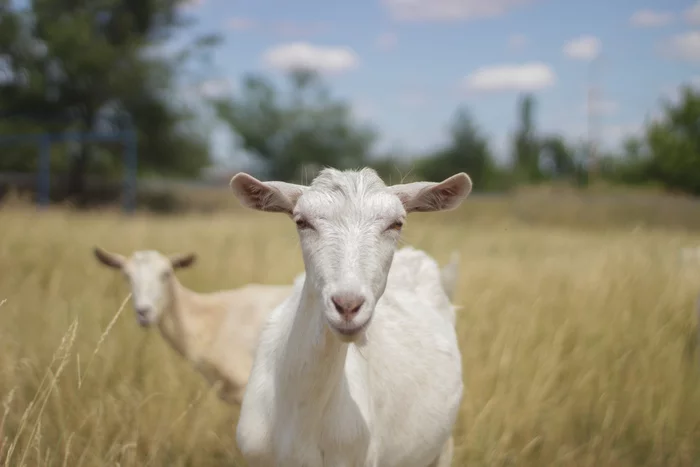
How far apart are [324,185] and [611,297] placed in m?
3.83

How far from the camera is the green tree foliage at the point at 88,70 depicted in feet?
71.6

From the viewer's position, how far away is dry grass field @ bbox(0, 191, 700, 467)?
3158 mm

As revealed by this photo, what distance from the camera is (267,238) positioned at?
351 inches

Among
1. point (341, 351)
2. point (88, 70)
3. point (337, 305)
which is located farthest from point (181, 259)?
point (88, 70)

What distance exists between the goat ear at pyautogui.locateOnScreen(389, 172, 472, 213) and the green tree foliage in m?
22.0

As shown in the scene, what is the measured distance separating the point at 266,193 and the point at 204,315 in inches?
127

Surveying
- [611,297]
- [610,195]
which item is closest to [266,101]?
[610,195]

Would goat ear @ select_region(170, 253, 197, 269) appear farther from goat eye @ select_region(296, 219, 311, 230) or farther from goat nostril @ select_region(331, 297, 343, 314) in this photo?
goat nostril @ select_region(331, 297, 343, 314)

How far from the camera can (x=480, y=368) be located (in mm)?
4078

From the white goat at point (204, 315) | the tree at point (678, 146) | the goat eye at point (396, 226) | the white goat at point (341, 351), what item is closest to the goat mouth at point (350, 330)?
the white goat at point (341, 351)

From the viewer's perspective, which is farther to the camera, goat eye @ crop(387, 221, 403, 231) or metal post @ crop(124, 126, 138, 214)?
metal post @ crop(124, 126, 138, 214)

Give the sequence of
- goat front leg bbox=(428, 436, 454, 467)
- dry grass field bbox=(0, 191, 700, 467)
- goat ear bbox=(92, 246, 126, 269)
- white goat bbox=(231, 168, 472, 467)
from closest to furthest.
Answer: white goat bbox=(231, 168, 472, 467) → dry grass field bbox=(0, 191, 700, 467) → goat front leg bbox=(428, 436, 454, 467) → goat ear bbox=(92, 246, 126, 269)

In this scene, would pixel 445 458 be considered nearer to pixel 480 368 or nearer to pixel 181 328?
pixel 480 368

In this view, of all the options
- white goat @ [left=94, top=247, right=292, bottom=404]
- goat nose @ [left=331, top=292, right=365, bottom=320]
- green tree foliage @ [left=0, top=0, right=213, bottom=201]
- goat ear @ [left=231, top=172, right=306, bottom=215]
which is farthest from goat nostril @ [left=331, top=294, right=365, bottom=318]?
green tree foliage @ [left=0, top=0, right=213, bottom=201]
